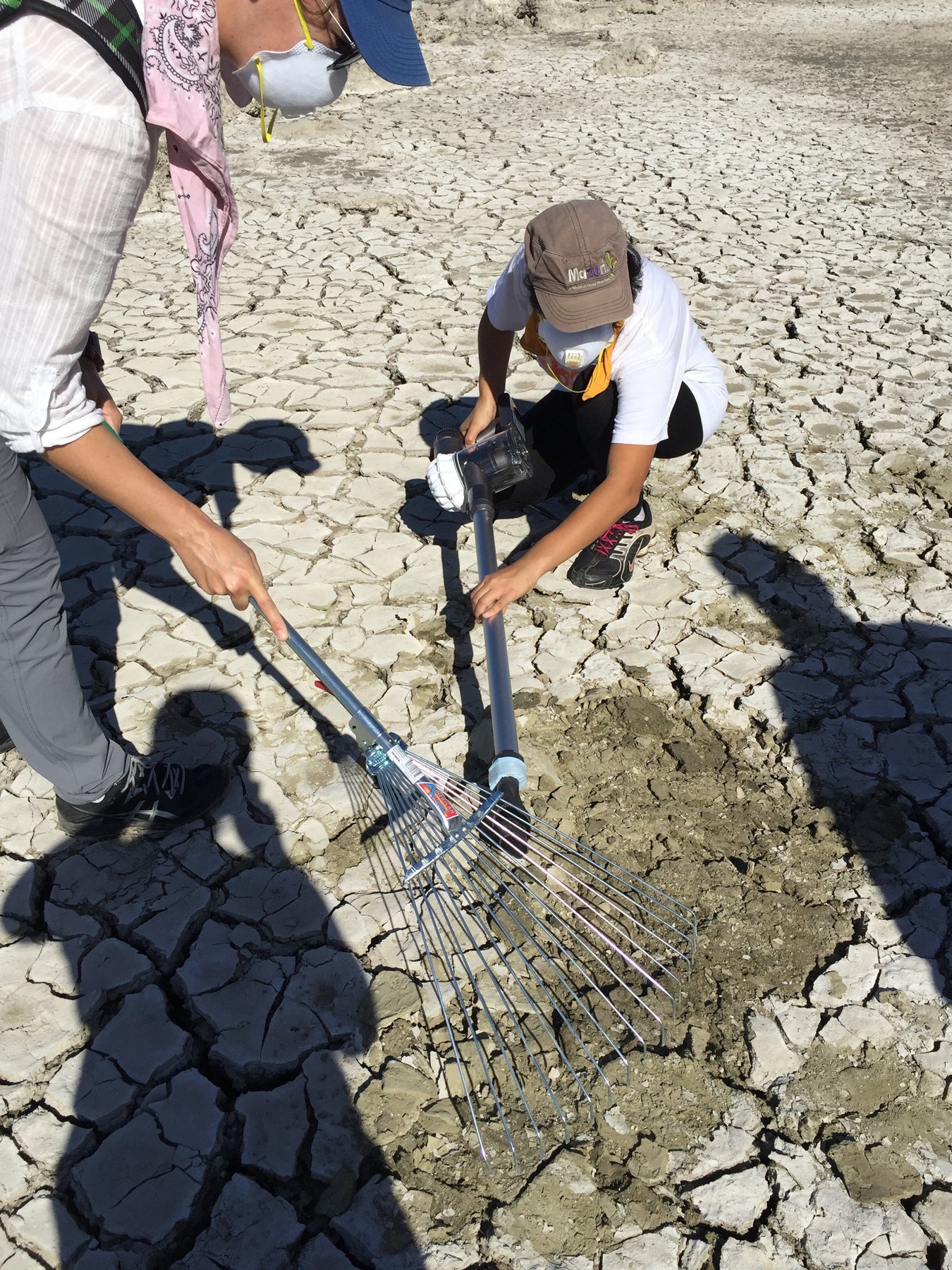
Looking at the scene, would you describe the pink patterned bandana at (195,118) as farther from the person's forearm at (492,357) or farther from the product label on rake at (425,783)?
the person's forearm at (492,357)

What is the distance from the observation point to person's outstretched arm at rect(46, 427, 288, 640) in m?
1.45

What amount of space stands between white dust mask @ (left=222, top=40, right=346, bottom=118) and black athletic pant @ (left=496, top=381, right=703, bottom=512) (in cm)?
142

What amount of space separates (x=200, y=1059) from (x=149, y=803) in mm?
551

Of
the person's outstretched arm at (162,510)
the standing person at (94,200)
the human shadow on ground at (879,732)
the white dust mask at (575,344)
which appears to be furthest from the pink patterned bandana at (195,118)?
the human shadow on ground at (879,732)

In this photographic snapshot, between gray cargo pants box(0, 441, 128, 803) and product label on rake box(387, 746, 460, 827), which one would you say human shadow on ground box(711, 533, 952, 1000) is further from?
gray cargo pants box(0, 441, 128, 803)

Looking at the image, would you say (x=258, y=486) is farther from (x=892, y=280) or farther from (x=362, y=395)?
(x=892, y=280)

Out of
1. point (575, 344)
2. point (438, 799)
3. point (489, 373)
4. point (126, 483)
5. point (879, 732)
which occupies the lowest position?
point (879, 732)

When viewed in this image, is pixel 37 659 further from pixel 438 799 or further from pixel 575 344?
pixel 575 344

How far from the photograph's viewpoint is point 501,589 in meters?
2.27

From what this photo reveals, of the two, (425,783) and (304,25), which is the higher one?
(304,25)

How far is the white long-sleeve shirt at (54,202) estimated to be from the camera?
1188mm

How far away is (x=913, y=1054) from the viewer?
180 centimetres

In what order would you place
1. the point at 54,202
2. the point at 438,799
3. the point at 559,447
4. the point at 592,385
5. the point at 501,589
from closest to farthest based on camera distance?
the point at 54,202 → the point at 438,799 → the point at 501,589 → the point at 592,385 → the point at 559,447

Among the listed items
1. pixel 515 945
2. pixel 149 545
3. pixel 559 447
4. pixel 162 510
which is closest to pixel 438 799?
pixel 515 945
